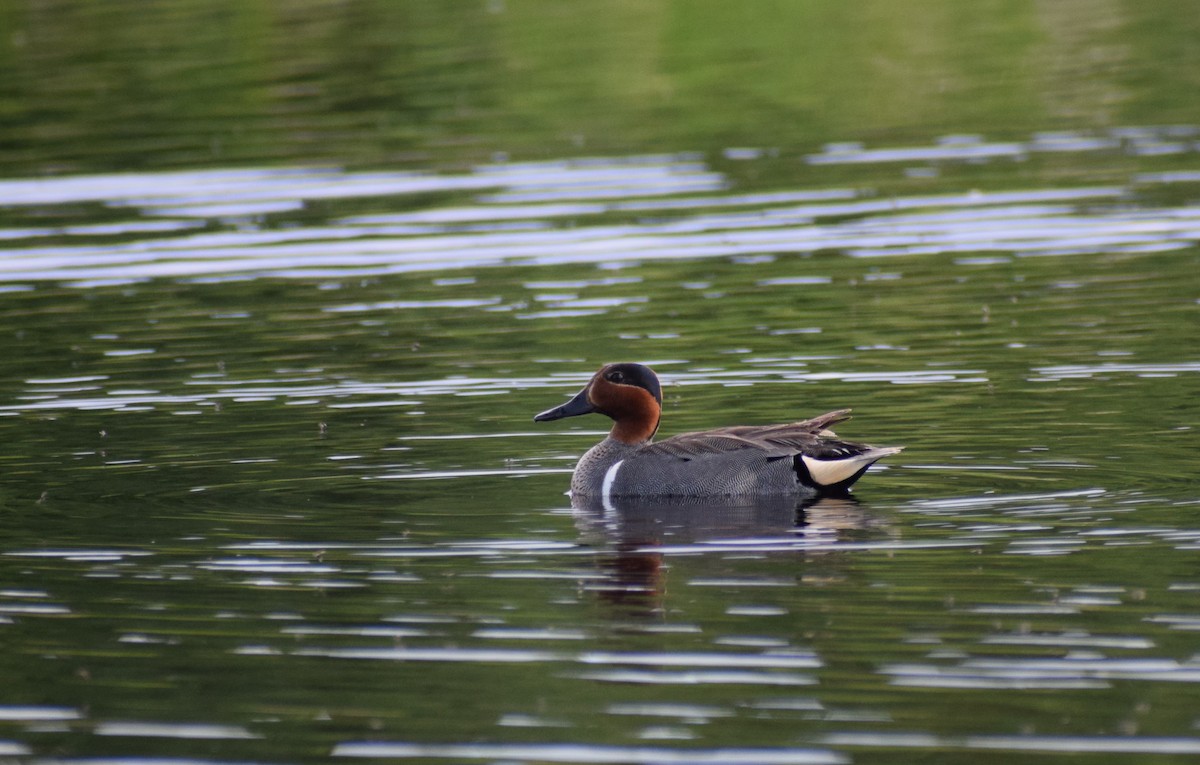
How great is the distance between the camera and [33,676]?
9.23m

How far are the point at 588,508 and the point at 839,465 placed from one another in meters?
1.52

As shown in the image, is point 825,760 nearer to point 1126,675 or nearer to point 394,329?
point 1126,675

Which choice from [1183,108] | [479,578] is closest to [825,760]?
[479,578]

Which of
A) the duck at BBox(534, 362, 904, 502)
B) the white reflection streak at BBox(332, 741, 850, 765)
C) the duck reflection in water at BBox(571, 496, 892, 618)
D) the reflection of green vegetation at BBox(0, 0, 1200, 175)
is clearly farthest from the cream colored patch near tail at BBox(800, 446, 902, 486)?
the reflection of green vegetation at BBox(0, 0, 1200, 175)

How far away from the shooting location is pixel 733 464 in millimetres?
12680

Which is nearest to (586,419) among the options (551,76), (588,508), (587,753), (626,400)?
(626,400)

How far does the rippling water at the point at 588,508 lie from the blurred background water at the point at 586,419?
4 cm

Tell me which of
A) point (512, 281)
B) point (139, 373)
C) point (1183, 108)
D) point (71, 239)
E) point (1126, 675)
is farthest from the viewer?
point (1183, 108)

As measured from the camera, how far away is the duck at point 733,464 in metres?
12.4

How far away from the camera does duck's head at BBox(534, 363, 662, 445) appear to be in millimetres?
13359

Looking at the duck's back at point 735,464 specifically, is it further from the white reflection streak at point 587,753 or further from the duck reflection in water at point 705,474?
the white reflection streak at point 587,753

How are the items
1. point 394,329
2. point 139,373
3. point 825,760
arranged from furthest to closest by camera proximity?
Answer: 1. point 394,329
2. point 139,373
3. point 825,760

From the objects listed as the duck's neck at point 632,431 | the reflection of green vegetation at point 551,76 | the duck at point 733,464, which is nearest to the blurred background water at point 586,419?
the reflection of green vegetation at point 551,76

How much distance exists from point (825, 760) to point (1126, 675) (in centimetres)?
159
